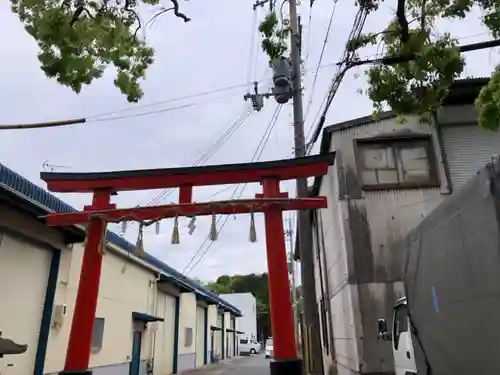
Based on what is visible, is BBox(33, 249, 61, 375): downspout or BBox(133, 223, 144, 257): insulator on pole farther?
BBox(33, 249, 61, 375): downspout

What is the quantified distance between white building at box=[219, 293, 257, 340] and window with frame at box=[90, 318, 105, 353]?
132ft

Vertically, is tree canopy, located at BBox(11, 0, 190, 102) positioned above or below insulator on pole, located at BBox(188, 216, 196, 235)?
above

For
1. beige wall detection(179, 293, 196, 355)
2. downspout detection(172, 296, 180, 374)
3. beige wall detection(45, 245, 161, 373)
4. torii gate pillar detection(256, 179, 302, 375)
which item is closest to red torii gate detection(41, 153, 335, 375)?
torii gate pillar detection(256, 179, 302, 375)

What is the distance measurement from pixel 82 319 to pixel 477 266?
6.69 meters

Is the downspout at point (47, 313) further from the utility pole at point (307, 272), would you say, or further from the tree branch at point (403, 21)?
the tree branch at point (403, 21)

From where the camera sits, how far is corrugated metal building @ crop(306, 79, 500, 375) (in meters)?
9.57

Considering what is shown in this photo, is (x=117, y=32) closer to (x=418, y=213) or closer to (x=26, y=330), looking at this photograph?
(x=26, y=330)

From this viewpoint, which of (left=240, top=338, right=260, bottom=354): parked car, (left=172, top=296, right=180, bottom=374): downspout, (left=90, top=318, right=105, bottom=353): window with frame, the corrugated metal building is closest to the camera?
the corrugated metal building

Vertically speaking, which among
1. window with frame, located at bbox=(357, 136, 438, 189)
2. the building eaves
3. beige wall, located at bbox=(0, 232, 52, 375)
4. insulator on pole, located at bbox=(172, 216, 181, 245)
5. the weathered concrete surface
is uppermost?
window with frame, located at bbox=(357, 136, 438, 189)

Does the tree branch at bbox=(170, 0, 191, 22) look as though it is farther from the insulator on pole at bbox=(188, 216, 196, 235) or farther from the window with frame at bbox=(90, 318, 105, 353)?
the window with frame at bbox=(90, 318, 105, 353)

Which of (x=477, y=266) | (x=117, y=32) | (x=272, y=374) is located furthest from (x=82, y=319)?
(x=477, y=266)

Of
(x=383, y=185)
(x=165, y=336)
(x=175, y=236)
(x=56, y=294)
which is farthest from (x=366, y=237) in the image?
(x=165, y=336)

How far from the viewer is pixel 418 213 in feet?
33.2

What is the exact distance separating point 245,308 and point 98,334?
42.0 m
